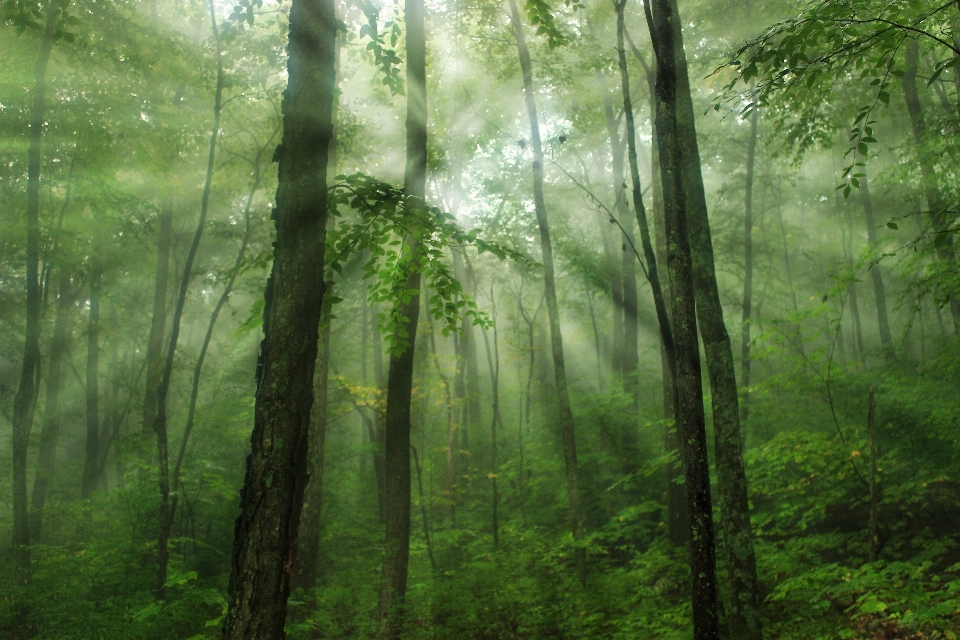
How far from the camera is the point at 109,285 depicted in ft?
60.8

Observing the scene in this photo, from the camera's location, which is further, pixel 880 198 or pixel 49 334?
pixel 880 198

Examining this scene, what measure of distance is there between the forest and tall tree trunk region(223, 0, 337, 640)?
0.02 metres

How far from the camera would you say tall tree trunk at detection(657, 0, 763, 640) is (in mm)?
4996

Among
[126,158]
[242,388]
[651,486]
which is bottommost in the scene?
[651,486]

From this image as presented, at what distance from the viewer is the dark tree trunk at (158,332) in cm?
1513

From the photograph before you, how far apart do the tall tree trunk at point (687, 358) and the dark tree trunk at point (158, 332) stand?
46.8 ft

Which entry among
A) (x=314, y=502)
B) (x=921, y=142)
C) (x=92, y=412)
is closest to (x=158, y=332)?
(x=92, y=412)

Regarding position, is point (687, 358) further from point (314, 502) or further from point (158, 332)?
point (158, 332)

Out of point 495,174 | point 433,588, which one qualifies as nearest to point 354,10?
point 495,174

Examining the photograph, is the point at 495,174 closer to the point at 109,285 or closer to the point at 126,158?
the point at 126,158

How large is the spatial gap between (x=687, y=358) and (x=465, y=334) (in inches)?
68.7

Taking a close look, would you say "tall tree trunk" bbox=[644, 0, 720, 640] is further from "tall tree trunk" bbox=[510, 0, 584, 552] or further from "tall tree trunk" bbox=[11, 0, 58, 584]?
"tall tree trunk" bbox=[11, 0, 58, 584]

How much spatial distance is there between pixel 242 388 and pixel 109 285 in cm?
665

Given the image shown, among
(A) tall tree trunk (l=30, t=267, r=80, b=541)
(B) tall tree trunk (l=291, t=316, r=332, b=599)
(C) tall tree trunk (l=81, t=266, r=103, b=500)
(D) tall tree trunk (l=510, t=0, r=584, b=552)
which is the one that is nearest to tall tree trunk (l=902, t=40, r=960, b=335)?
(D) tall tree trunk (l=510, t=0, r=584, b=552)
